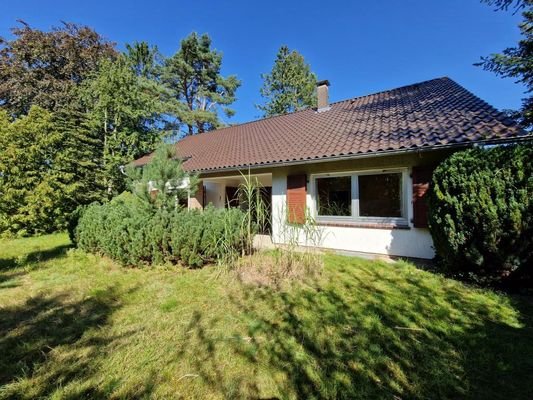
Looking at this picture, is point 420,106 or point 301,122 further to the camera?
point 301,122

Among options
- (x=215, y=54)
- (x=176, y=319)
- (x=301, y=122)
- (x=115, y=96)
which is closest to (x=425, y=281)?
(x=176, y=319)

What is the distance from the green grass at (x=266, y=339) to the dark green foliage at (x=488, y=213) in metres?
0.48

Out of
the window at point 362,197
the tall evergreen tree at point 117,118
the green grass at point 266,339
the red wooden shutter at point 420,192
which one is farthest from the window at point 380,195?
the tall evergreen tree at point 117,118

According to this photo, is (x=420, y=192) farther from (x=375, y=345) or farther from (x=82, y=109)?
(x=82, y=109)

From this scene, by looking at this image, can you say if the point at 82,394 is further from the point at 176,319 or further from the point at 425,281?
the point at 425,281

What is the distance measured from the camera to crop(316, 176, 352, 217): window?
7.54m

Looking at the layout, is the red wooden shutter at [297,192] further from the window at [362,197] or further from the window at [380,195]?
the window at [380,195]

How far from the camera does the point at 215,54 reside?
24594 millimetres

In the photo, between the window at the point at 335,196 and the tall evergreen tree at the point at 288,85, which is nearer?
the window at the point at 335,196

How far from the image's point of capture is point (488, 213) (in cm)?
415

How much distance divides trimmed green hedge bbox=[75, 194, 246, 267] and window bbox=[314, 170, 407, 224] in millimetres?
3172

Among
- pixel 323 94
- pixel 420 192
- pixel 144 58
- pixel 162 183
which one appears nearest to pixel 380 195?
pixel 420 192

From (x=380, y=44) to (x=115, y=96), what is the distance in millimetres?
16810

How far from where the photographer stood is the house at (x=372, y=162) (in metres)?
6.12
